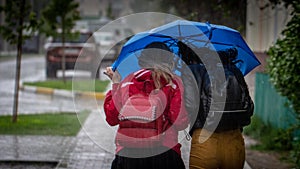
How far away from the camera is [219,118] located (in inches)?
169

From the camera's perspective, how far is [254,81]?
10828 mm

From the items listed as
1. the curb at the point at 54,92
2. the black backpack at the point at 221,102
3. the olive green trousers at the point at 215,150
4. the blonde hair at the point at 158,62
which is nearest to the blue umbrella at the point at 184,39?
the blonde hair at the point at 158,62

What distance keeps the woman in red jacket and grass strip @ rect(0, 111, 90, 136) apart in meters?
5.24

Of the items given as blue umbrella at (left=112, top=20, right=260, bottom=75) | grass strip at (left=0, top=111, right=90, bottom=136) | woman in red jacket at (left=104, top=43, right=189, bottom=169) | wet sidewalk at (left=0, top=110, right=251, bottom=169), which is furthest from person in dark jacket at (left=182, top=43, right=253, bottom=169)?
grass strip at (left=0, top=111, right=90, bottom=136)

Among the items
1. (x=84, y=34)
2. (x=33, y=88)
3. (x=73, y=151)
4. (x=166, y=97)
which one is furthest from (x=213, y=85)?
(x=84, y=34)

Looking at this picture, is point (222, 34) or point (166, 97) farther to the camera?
point (222, 34)

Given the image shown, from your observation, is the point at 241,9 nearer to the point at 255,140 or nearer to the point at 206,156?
the point at 255,140

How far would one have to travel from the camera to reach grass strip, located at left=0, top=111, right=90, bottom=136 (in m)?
10.1

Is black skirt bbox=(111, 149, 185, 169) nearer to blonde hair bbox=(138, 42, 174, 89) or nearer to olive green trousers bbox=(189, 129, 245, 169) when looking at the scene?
olive green trousers bbox=(189, 129, 245, 169)

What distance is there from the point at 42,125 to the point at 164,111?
709cm

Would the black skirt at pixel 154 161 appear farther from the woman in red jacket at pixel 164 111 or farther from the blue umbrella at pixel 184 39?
the blue umbrella at pixel 184 39

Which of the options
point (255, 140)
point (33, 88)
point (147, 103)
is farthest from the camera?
point (33, 88)

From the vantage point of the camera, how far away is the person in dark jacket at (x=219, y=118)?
433cm

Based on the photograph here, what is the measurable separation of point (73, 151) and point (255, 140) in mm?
3148
